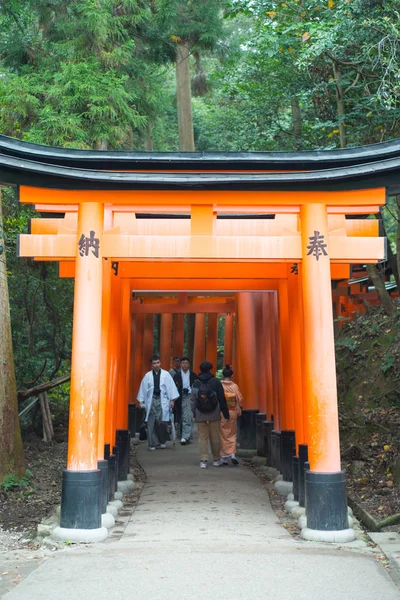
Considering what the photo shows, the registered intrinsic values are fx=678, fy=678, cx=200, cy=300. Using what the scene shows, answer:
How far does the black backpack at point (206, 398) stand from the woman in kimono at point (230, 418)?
546 millimetres

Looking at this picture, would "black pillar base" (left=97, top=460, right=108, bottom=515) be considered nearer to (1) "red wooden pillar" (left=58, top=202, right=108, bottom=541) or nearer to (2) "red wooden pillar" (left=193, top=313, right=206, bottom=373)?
(1) "red wooden pillar" (left=58, top=202, right=108, bottom=541)

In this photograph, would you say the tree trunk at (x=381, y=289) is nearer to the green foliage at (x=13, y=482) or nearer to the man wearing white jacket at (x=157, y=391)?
the man wearing white jacket at (x=157, y=391)

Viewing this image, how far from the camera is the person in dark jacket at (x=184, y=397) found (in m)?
14.4

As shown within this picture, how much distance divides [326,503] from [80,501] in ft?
8.27

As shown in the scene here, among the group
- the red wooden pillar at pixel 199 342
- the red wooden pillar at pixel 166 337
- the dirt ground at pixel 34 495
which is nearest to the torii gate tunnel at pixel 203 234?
the dirt ground at pixel 34 495

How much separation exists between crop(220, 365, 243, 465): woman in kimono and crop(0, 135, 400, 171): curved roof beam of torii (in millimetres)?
4984

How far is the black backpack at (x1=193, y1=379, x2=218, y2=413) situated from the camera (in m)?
11.0

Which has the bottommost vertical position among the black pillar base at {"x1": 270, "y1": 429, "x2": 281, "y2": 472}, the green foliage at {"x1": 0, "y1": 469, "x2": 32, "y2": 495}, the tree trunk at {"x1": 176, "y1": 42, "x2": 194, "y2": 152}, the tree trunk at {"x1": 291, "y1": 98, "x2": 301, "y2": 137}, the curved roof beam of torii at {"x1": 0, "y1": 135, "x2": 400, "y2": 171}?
the green foliage at {"x1": 0, "y1": 469, "x2": 32, "y2": 495}

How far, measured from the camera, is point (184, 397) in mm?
14430

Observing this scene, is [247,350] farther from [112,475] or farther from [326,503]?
[326,503]

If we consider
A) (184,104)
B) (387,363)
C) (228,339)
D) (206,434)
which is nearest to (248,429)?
(206,434)

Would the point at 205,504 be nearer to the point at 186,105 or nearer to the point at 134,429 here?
the point at 134,429

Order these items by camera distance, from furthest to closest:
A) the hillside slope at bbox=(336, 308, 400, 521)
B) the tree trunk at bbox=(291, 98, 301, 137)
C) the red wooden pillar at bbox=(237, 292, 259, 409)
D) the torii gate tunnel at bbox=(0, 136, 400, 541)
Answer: the tree trunk at bbox=(291, 98, 301, 137) < the red wooden pillar at bbox=(237, 292, 259, 409) < the hillside slope at bbox=(336, 308, 400, 521) < the torii gate tunnel at bbox=(0, 136, 400, 541)

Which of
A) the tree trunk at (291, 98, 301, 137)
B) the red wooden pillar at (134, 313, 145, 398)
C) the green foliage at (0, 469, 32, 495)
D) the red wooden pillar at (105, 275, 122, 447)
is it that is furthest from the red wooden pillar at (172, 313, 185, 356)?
the red wooden pillar at (105, 275, 122, 447)
